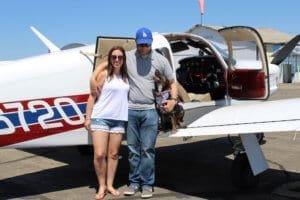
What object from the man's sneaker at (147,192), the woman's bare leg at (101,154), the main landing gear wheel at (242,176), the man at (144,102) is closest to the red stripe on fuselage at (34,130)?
the woman's bare leg at (101,154)

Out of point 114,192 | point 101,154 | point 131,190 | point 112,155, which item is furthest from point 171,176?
point 101,154

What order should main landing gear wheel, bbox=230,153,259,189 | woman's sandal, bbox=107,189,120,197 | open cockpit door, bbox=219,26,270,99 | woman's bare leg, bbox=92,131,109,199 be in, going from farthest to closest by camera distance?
open cockpit door, bbox=219,26,270,99
main landing gear wheel, bbox=230,153,259,189
woman's sandal, bbox=107,189,120,197
woman's bare leg, bbox=92,131,109,199

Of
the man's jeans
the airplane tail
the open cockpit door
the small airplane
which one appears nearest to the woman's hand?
the small airplane

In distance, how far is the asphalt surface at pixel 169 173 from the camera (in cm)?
622

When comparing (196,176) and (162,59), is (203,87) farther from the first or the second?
(162,59)

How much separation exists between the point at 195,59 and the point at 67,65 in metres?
2.77

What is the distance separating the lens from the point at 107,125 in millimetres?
5785

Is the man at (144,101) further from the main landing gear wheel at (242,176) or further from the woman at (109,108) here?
the main landing gear wheel at (242,176)

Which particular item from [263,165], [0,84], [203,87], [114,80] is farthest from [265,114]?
[0,84]

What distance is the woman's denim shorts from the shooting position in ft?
18.9

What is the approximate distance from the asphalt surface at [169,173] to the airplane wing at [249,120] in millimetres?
775

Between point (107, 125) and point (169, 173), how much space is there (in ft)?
6.36

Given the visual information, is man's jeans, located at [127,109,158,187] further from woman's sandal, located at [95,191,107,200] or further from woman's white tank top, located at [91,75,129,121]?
woman's sandal, located at [95,191,107,200]

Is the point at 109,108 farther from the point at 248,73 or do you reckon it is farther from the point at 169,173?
the point at 248,73
